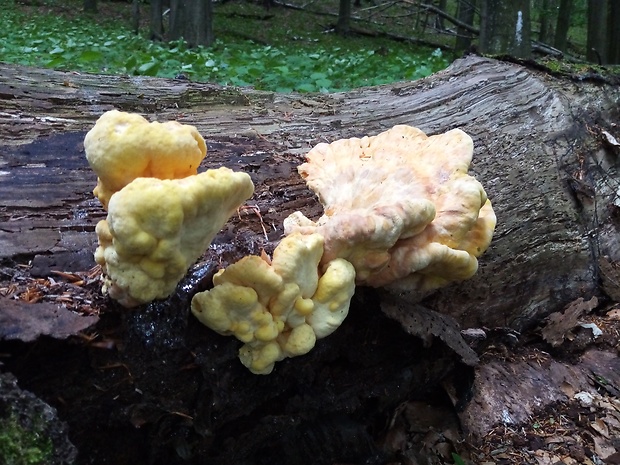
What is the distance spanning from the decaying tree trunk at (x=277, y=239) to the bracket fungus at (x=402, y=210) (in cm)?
26

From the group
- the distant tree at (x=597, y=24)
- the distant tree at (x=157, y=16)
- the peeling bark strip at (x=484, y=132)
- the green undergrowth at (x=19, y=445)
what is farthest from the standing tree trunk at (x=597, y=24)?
the green undergrowth at (x=19, y=445)

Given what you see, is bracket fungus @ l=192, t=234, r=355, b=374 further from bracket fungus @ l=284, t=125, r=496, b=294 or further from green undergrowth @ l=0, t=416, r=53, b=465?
green undergrowth @ l=0, t=416, r=53, b=465

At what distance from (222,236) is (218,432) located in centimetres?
84

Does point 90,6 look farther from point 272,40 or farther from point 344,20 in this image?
point 344,20

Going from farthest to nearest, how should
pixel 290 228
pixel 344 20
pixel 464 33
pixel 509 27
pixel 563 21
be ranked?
Answer: pixel 344 20
pixel 464 33
pixel 563 21
pixel 509 27
pixel 290 228

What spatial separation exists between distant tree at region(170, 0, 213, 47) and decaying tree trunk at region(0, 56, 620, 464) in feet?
35.0

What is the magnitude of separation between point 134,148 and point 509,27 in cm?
673

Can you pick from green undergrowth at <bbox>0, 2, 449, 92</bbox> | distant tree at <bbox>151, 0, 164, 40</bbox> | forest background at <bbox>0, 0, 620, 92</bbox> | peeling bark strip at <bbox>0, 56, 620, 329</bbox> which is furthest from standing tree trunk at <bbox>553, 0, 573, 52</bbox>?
peeling bark strip at <bbox>0, 56, 620, 329</bbox>

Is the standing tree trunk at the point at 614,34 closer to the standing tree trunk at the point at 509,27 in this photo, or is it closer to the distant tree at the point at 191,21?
the standing tree trunk at the point at 509,27

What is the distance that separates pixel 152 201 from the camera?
1.55 m

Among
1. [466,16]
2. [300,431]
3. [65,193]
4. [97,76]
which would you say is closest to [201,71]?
[97,76]

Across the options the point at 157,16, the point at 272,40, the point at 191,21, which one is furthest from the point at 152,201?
the point at 272,40

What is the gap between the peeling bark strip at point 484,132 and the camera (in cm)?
320

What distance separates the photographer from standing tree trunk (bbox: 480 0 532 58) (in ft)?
23.4
